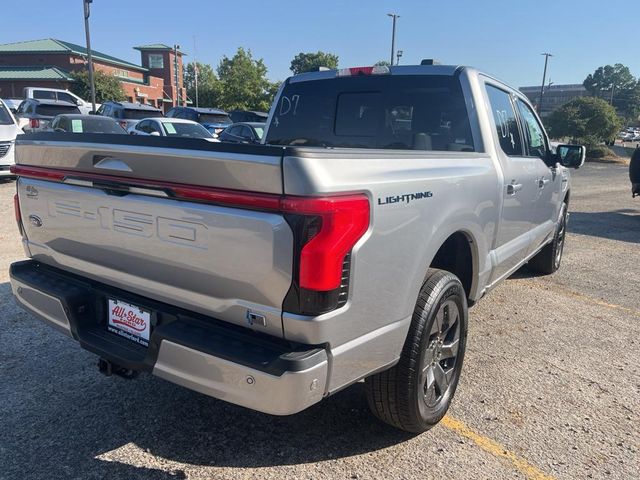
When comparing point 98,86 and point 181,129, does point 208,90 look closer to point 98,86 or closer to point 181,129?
point 98,86

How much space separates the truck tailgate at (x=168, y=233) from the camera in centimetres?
200

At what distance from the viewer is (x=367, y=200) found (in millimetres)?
2113

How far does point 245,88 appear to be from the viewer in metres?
52.2

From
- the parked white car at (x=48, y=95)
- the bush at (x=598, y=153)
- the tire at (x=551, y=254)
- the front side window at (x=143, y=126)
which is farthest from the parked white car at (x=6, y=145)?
the bush at (x=598, y=153)

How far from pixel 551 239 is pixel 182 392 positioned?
14.3 ft

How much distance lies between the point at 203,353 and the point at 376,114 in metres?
2.42

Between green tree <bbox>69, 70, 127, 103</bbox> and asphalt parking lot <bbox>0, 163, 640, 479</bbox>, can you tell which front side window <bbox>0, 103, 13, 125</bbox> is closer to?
asphalt parking lot <bbox>0, 163, 640, 479</bbox>

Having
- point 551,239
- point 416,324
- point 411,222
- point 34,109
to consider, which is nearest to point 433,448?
point 416,324

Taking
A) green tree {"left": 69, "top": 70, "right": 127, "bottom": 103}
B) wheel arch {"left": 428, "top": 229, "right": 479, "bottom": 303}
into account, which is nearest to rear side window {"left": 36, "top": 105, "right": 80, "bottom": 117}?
wheel arch {"left": 428, "top": 229, "right": 479, "bottom": 303}

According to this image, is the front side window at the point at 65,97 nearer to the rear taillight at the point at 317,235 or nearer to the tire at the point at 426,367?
the tire at the point at 426,367

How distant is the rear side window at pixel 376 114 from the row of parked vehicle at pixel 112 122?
2021mm

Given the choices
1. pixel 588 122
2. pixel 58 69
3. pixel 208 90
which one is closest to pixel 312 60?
pixel 208 90

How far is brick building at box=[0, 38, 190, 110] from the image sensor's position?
45.9 m

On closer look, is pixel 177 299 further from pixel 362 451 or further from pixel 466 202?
pixel 466 202
